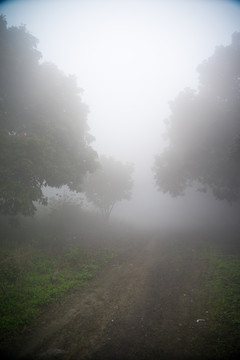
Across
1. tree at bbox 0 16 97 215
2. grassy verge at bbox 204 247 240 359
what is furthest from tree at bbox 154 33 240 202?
tree at bbox 0 16 97 215

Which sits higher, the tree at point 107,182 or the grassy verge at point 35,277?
the tree at point 107,182

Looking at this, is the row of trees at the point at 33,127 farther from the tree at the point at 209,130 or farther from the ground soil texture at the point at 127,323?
the tree at the point at 209,130

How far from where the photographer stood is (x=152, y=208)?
92.1 meters

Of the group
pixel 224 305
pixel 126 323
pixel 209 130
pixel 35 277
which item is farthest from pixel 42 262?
pixel 209 130

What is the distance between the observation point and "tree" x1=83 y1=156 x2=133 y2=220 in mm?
23406

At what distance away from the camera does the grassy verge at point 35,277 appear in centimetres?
550

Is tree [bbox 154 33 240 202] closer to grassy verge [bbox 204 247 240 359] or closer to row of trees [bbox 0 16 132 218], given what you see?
grassy verge [bbox 204 247 240 359]

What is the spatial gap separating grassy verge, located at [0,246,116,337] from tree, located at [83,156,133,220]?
39.4 feet

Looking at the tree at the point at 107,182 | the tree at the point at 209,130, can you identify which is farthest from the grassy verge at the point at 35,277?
the tree at the point at 209,130

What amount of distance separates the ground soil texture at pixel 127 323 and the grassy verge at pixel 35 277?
444 mm

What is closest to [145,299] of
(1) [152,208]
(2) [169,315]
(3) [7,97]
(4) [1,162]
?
→ (2) [169,315]

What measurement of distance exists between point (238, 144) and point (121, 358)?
52.0 feet

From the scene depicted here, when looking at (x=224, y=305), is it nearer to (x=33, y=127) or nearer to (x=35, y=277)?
(x=35, y=277)

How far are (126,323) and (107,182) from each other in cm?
1859
